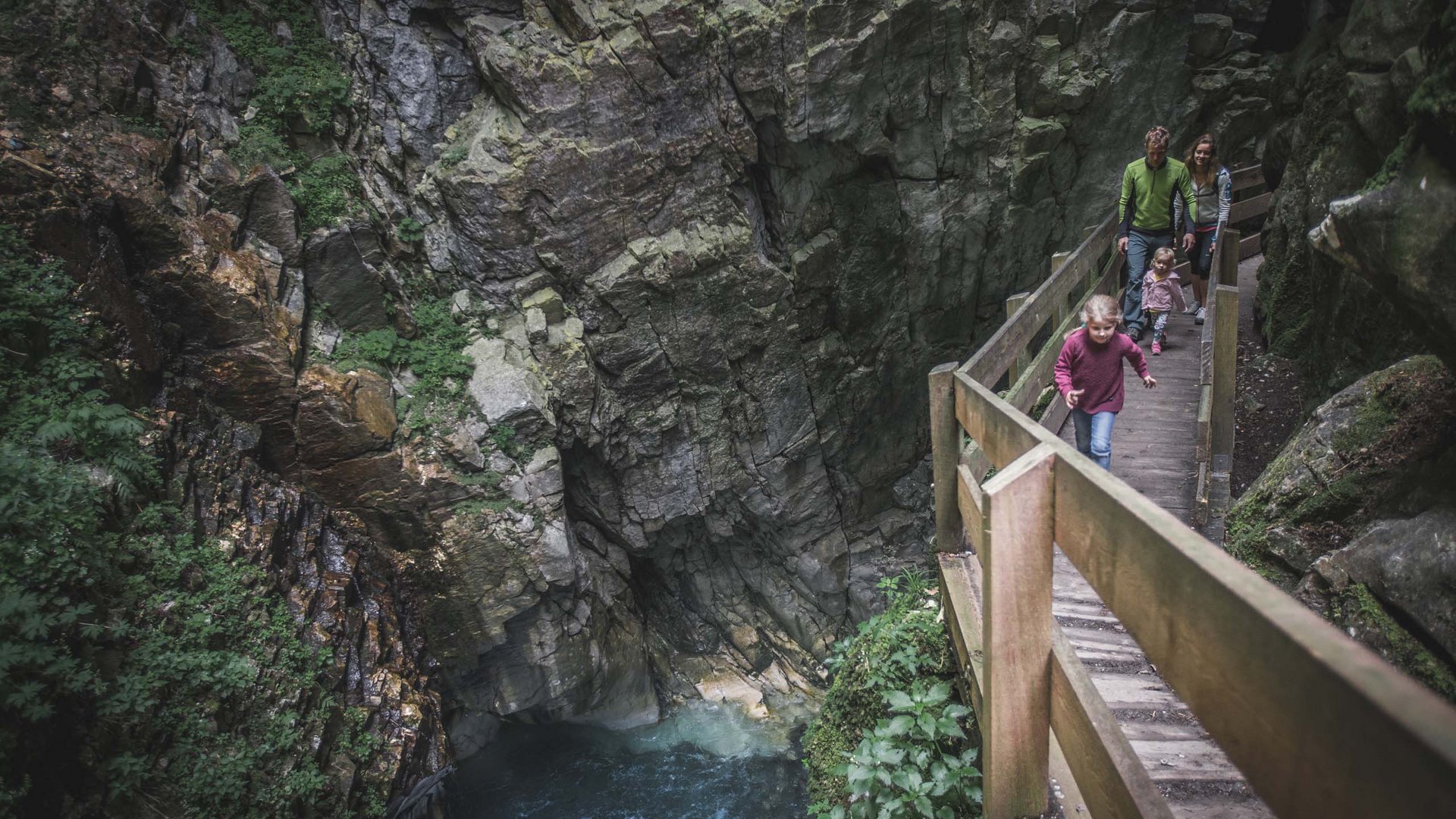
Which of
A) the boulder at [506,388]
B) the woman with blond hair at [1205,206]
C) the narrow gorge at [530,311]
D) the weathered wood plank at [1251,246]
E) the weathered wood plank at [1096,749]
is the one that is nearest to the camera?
the weathered wood plank at [1096,749]

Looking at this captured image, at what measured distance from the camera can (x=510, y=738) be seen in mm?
10914

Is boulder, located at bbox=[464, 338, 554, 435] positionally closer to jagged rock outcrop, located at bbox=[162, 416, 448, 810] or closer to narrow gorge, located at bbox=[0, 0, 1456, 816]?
narrow gorge, located at bbox=[0, 0, 1456, 816]

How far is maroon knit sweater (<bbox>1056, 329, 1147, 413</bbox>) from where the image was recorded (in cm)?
419

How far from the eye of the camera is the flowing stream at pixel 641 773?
32.1ft

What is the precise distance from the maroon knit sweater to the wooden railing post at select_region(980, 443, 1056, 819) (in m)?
2.69

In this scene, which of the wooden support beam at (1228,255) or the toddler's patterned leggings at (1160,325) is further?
the toddler's patterned leggings at (1160,325)

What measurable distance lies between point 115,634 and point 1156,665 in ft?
24.6

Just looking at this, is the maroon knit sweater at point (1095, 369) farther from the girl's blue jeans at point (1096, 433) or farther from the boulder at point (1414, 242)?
the boulder at point (1414, 242)

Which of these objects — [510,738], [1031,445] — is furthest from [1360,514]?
[510,738]

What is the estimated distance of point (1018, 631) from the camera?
1898 mm

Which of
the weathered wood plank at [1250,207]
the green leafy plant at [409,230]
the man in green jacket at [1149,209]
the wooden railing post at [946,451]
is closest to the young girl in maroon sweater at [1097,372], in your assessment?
the wooden railing post at [946,451]

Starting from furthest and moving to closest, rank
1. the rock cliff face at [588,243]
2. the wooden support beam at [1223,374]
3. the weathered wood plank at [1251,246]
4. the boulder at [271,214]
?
the weathered wood plank at [1251,246] → the boulder at [271,214] → the rock cliff face at [588,243] → the wooden support beam at [1223,374]

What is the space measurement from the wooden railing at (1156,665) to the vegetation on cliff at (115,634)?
642 cm

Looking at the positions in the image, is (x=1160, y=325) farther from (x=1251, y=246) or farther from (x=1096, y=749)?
(x=1096, y=749)
